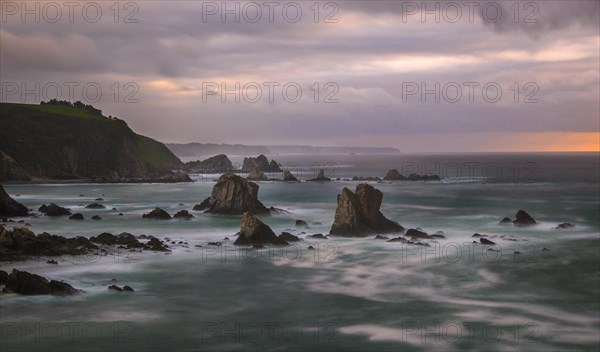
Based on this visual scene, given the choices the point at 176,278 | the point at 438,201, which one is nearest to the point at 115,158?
the point at 438,201

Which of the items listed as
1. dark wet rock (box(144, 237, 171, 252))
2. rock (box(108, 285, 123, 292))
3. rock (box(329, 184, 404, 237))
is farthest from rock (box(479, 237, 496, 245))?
rock (box(108, 285, 123, 292))

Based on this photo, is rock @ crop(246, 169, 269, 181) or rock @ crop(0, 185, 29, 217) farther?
rock @ crop(246, 169, 269, 181)

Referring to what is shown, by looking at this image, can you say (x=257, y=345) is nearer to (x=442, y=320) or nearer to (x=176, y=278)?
(x=442, y=320)

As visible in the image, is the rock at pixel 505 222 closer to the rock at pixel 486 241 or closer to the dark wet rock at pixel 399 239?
the rock at pixel 486 241

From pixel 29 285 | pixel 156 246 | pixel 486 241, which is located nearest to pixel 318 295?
pixel 29 285

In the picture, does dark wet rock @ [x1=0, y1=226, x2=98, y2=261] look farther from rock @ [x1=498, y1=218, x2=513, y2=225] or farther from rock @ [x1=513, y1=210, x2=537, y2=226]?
rock @ [x1=498, y1=218, x2=513, y2=225]

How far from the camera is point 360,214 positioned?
62688 millimetres

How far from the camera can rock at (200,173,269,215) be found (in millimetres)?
78312

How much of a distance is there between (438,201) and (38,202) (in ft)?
201

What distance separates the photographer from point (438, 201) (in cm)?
10831

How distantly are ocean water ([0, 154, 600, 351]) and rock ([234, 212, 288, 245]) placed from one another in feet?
4.74

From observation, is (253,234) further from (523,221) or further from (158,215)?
(523,221)

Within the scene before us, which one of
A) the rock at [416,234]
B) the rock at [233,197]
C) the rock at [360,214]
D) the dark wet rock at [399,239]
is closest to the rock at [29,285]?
the rock at [360,214]

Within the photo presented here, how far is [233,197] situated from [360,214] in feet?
69.7
